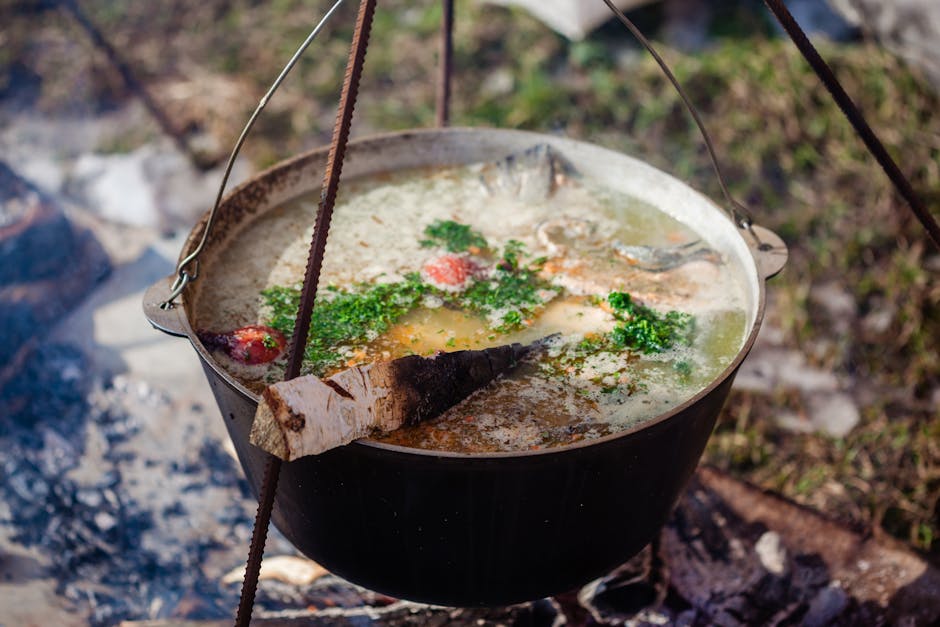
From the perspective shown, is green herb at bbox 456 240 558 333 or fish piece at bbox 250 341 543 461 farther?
green herb at bbox 456 240 558 333

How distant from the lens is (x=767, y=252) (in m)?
2.49

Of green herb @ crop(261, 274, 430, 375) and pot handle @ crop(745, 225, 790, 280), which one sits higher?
green herb @ crop(261, 274, 430, 375)

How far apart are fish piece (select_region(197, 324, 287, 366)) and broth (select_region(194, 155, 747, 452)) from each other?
2cm

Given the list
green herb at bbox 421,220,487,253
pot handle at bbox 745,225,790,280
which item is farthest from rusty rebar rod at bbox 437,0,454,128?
pot handle at bbox 745,225,790,280

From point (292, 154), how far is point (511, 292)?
389 cm

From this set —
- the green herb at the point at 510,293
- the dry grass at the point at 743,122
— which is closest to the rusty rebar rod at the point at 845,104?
the green herb at the point at 510,293

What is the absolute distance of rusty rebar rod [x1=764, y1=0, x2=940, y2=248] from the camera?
7.01 ft

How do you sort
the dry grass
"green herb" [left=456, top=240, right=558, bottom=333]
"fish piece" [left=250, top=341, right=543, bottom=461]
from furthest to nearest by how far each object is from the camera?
the dry grass, "green herb" [left=456, top=240, right=558, bottom=333], "fish piece" [left=250, top=341, right=543, bottom=461]

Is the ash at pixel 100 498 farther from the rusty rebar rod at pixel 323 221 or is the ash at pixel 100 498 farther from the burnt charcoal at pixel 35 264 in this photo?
the rusty rebar rod at pixel 323 221

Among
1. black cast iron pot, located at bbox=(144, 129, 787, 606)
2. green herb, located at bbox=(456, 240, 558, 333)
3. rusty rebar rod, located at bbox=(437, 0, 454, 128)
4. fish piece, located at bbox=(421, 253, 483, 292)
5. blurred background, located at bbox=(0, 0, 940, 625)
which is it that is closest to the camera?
black cast iron pot, located at bbox=(144, 129, 787, 606)

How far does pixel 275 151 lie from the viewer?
6.11 meters

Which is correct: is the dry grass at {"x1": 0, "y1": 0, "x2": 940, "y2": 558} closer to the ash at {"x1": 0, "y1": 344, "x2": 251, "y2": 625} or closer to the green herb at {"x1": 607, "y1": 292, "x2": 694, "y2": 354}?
the green herb at {"x1": 607, "y1": 292, "x2": 694, "y2": 354}

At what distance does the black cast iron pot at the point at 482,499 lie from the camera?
1866 millimetres

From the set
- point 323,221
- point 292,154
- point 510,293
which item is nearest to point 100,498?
point 510,293
